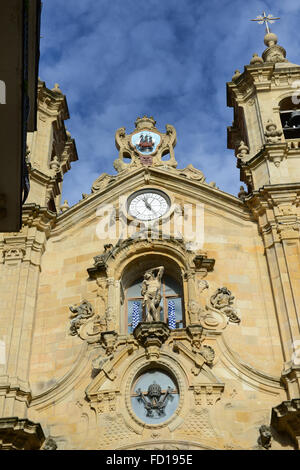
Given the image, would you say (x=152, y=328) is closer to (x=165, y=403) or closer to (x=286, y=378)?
(x=165, y=403)

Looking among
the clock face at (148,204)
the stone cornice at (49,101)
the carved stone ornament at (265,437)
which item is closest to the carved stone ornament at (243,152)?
the clock face at (148,204)

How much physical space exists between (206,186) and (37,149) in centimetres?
529

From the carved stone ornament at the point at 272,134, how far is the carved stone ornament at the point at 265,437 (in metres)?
8.13

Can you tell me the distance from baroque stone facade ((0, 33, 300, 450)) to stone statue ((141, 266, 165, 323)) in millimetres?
32

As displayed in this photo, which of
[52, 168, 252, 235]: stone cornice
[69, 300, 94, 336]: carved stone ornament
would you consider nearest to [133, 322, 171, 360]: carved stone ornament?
[69, 300, 94, 336]: carved stone ornament

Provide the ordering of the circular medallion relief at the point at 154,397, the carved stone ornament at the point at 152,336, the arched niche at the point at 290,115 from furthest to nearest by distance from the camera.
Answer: the arched niche at the point at 290,115
the carved stone ornament at the point at 152,336
the circular medallion relief at the point at 154,397

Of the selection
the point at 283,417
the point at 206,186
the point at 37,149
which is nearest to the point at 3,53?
the point at 283,417

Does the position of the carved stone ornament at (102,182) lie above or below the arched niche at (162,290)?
above

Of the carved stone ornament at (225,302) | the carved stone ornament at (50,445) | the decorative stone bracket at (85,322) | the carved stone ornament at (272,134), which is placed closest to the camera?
the carved stone ornament at (50,445)

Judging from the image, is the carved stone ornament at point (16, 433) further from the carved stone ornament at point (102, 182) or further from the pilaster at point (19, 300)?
the carved stone ornament at point (102, 182)

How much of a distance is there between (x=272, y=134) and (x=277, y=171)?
4.63 ft

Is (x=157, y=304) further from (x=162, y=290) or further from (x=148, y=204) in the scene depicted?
(x=148, y=204)

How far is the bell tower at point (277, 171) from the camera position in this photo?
13883 mm

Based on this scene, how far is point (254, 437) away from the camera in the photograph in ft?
42.7
